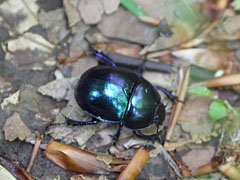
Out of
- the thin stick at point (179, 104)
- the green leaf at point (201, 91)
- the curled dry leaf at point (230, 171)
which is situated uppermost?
the green leaf at point (201, 91)

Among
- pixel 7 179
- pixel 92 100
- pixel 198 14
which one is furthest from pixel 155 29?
pixel 7 179

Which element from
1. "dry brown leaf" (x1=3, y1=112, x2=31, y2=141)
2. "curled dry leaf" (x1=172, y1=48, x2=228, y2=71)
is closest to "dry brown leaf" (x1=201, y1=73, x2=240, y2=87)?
"curled dry leaf" (x1=172, y1=48, x2=228, y2=71)

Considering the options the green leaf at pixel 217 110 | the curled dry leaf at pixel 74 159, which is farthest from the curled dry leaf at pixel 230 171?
the curled dry leaf at pixel 74 159

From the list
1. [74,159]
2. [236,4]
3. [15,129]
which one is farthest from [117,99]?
[236,4]

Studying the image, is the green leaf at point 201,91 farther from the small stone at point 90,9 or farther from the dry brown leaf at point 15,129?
the dry brown leaf at point 15,129

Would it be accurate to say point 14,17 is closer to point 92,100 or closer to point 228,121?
point 92,100

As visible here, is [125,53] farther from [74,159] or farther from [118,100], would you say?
[74,159]
